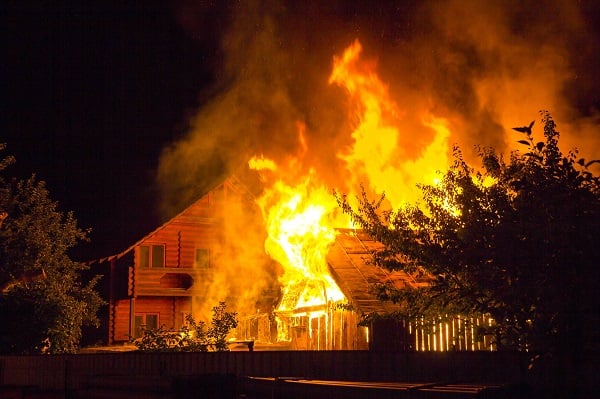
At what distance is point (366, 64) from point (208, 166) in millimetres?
24529

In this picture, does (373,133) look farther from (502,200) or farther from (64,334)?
(502,200)

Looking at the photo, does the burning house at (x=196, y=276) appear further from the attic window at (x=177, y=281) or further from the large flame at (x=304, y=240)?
the large flame at (x=304, y=240)

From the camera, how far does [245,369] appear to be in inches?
430

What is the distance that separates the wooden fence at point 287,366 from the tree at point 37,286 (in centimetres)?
323

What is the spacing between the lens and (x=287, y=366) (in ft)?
34.8

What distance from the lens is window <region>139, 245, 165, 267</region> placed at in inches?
1259

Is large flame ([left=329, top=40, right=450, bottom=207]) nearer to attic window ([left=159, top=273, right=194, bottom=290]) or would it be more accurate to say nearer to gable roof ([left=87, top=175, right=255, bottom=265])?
gable roof ([left=87, top=175, right=255, bottom=265])

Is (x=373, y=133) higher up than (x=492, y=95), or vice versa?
(x=492, y=95)

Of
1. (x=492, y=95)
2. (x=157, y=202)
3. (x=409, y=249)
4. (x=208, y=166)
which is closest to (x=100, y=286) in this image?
(x=157, y=202)

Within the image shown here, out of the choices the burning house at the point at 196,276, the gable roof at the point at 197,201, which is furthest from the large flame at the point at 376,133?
the gable roof at the point at 197,201

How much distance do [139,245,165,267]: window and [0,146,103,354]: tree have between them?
400 inches

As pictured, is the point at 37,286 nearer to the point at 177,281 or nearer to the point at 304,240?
the point at 304,240

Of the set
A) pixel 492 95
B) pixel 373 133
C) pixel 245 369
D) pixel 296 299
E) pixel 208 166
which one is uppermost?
pixel 208 166

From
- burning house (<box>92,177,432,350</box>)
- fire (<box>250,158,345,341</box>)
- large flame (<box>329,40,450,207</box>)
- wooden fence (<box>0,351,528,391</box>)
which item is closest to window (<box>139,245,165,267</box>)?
burning house (<box>92,177,432,350</box>)
